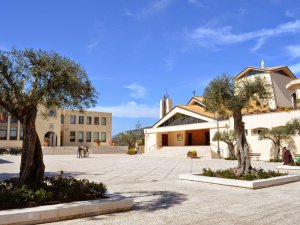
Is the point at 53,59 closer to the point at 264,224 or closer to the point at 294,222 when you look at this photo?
the point at 264,224

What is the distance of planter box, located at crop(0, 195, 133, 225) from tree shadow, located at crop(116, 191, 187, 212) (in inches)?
21.6

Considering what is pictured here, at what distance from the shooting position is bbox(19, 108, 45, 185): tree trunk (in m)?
7.20

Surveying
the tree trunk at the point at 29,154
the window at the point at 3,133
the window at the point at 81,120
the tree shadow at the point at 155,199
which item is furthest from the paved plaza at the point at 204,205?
the window at the point at 81,120

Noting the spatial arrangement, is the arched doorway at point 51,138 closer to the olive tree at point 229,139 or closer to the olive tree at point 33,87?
the olive tree at point 229,139

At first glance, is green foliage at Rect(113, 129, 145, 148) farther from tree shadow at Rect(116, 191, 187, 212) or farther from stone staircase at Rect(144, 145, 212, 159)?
tree shadow at Rect(116, 191, 187, 212)

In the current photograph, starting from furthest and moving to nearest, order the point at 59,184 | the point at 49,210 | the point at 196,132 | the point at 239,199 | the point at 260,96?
the point at 196,132
the point at 260,96
the point at 239,199
the point at 59,184
the point at 49,210

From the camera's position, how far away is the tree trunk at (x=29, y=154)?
7203 mm

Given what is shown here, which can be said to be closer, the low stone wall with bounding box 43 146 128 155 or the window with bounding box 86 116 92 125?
the low stone wall with bounding box 43 146 128 155

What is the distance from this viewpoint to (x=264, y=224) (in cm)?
606

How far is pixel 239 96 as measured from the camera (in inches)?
477

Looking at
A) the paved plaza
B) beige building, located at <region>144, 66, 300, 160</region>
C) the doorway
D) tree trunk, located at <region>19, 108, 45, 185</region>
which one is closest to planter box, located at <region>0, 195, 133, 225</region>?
the paved plaza

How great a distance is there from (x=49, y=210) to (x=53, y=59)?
3282mm

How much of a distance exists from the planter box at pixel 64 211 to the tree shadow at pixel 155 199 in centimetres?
55

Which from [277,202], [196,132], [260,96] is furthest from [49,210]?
[196,132]
